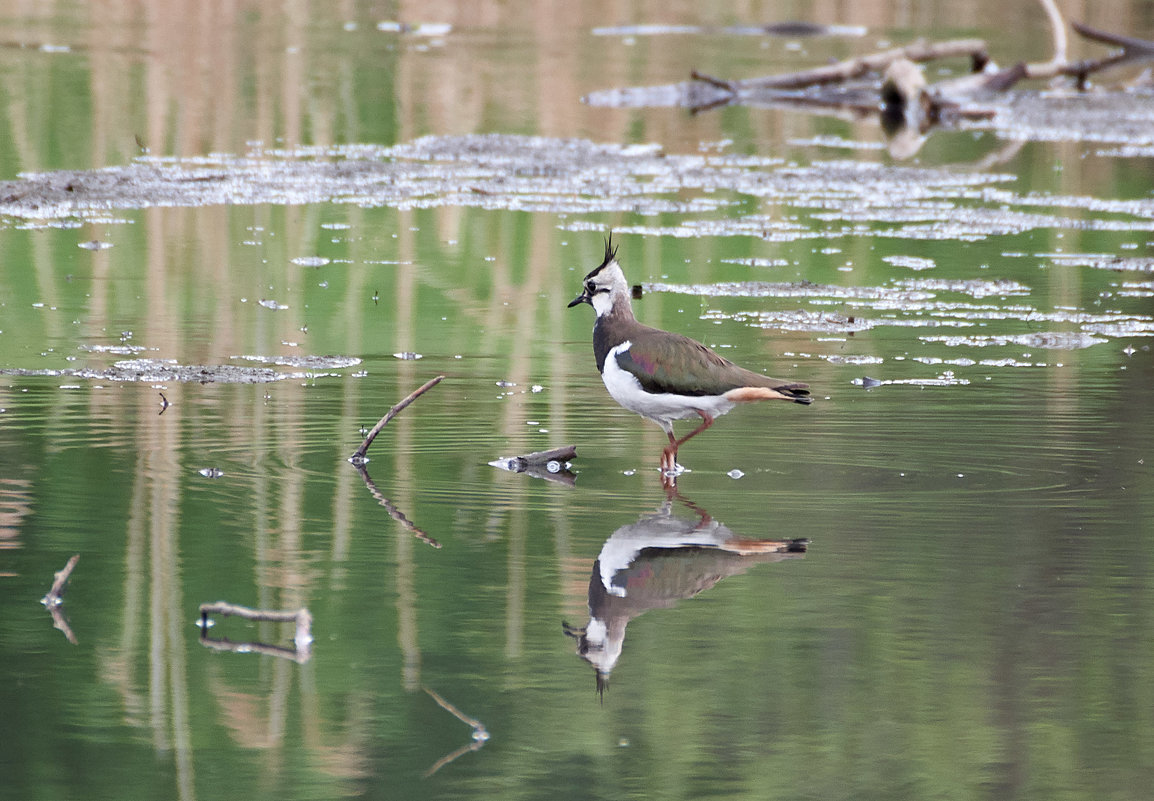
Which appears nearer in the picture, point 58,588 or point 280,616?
point 280,616

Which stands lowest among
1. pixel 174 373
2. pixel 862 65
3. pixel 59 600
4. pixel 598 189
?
pixel 59 600

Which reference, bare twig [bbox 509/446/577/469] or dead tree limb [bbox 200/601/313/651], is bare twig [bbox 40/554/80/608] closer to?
dead tree limb [bbox 200/601/313/651]

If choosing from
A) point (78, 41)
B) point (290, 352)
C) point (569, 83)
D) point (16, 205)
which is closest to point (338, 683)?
point (290, 352)

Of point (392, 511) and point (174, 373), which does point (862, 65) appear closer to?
point (174, 373)

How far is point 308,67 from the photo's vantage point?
23.5 metres

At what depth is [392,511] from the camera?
6906 mm

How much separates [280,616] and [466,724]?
694 millimetres

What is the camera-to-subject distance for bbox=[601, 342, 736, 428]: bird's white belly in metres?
7.67

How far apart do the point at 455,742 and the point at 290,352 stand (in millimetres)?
5385

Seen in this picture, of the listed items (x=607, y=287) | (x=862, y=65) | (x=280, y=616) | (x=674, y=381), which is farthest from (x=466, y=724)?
(x=862, y=65)

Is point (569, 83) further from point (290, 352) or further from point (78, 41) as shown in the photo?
point (290, 352)

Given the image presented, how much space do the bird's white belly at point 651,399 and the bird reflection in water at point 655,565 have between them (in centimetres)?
69

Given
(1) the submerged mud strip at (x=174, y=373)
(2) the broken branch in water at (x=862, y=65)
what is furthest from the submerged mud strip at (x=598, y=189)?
(1) the submerged mud strip at (x=174, y=373)

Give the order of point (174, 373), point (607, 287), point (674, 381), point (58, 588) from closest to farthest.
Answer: point (58, 588)
point (674, 381)
point (607, 287)
point (174, 373)
